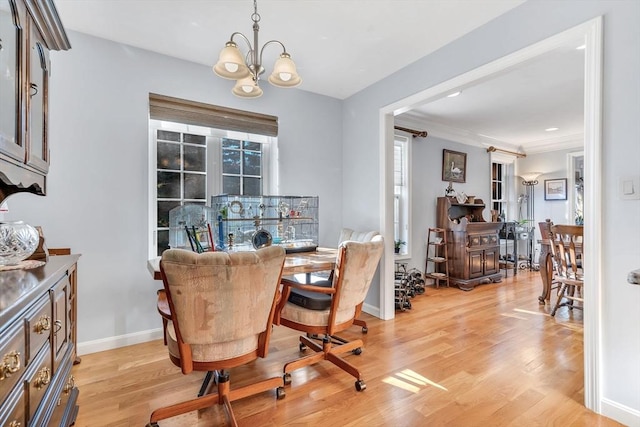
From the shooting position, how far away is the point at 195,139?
2979mm

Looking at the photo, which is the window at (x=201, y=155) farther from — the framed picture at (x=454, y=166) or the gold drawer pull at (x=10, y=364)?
the framed picture at (x=454, y=166)

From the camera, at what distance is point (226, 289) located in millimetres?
1377

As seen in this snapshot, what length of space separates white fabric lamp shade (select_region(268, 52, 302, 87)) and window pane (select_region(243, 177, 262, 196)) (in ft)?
4.95

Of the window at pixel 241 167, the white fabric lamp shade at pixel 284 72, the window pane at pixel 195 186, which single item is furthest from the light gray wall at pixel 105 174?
the white fabric lamp shade at pixel 284 72

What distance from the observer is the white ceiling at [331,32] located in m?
2.09

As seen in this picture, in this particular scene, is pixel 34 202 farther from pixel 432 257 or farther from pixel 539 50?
pixel 432 257

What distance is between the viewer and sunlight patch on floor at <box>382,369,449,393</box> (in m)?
1.97

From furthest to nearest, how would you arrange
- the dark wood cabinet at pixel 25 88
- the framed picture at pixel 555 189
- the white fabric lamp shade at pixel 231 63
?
the framed picture at pixel 555 189 < the white fabric lamp shade at pixel 231 63 < the dark wood cabinet at pixel 25 88

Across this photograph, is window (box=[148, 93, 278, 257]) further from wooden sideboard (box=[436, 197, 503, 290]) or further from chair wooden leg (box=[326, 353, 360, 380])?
wooden sideboard (box=[436, 197, 503, 290])

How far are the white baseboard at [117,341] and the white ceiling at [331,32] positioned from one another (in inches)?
97.4

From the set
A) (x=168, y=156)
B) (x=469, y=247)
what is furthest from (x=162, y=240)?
(x=469, y=247)

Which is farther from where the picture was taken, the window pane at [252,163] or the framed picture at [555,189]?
the framed picture at [555,189]

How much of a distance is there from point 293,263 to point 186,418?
1057mm

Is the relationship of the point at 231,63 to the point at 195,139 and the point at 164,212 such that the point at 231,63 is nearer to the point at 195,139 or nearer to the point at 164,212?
the point at 195,139
